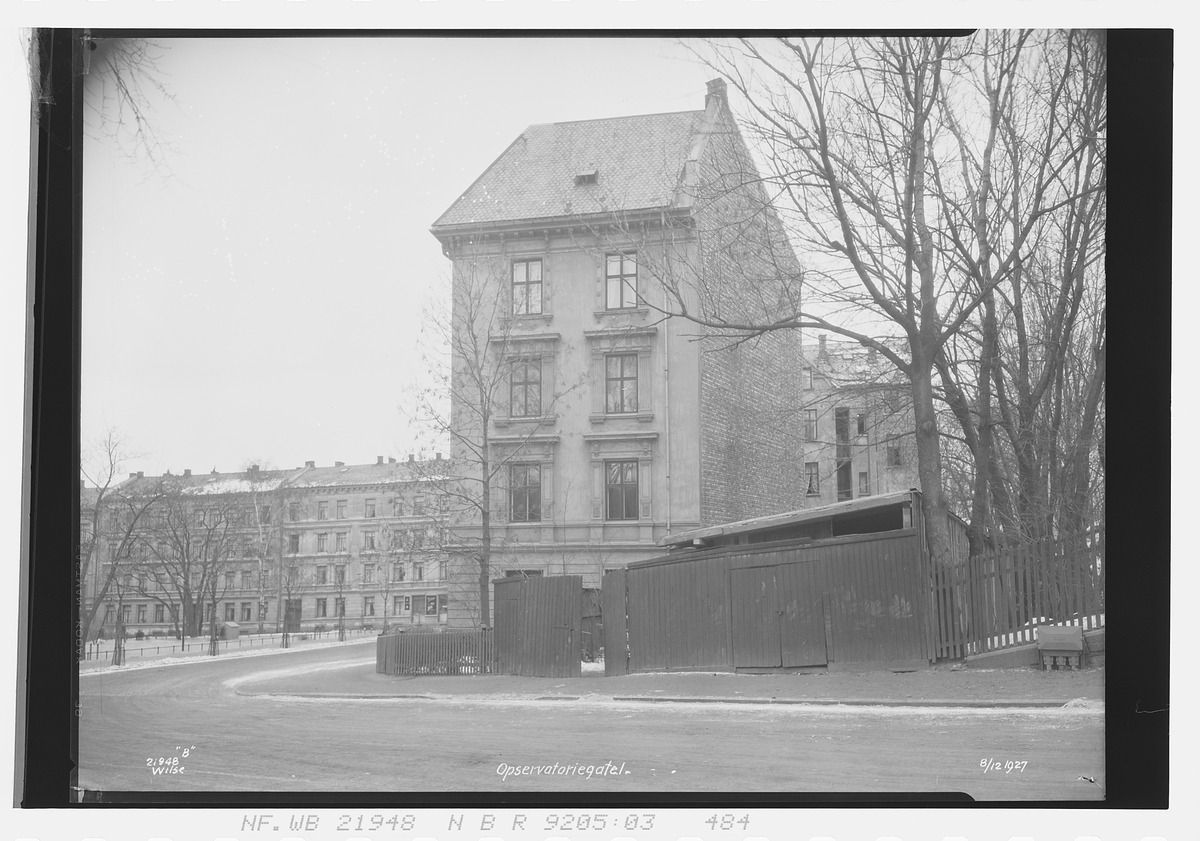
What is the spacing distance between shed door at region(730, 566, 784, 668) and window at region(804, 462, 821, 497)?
116 cm

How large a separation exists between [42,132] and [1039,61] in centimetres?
723

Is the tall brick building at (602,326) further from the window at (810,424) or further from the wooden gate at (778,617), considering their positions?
the window at (810,424)

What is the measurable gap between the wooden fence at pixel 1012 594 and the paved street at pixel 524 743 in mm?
1664

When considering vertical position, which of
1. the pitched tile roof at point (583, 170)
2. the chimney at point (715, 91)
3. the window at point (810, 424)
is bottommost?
the window at point (810, 424)

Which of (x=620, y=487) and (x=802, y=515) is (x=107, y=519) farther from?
(x=802, y=515)

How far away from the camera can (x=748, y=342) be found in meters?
10.9

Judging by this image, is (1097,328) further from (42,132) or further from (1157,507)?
(42,132)

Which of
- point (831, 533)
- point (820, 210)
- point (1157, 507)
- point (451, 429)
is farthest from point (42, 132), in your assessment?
point (831, 533)

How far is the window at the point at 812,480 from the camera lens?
38.1 ft

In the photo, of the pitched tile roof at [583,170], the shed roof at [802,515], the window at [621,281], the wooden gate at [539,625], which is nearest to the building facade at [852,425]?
the shed roof at [802,515]

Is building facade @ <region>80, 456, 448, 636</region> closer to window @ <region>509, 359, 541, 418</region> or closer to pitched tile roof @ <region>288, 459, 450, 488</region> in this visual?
pitched tile roof @ <region>288, 459, 450, 488</region>

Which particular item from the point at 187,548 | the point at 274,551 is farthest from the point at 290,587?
the point at 187,548

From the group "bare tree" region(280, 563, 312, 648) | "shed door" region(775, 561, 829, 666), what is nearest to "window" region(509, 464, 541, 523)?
"bare tree" region(280, 563, 312, 648)

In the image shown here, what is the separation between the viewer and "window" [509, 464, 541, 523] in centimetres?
990
